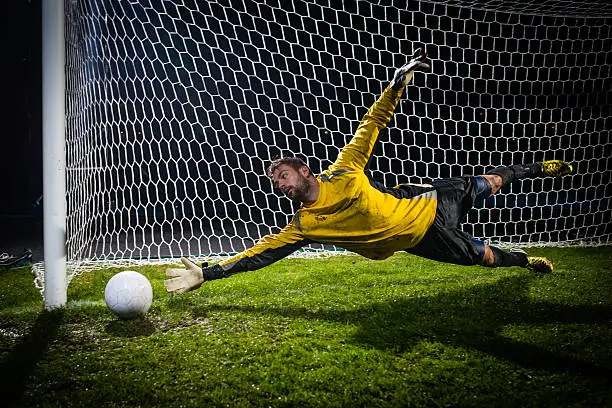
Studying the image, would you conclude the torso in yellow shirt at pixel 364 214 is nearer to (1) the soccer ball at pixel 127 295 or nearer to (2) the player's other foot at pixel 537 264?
(2) the player's other foot at pixel 537 264

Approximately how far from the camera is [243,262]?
3650mm

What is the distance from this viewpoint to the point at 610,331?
10.1ft

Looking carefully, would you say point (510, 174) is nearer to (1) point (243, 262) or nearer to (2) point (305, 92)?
(1) point (243, 262)

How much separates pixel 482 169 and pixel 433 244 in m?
5.49

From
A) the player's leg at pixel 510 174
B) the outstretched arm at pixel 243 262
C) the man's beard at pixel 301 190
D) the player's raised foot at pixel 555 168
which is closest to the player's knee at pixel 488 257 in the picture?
the player's leg at pixel 510 174

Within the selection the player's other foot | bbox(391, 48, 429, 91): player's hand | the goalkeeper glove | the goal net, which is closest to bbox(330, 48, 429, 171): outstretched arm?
bbox(391, 48, 429, 91): player's hand

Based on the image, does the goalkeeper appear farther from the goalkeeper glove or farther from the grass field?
the grass field

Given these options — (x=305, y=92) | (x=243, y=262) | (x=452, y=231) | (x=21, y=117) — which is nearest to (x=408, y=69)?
(x=452, y=231)

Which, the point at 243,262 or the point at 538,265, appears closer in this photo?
the point at 243,262

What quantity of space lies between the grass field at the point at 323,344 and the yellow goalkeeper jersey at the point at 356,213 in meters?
0.46

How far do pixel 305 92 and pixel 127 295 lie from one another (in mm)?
4546

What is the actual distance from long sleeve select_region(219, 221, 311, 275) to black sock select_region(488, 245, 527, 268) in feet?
5.59

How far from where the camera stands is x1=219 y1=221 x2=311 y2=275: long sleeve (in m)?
3.65

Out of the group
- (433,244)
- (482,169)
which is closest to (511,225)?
(482,169)
